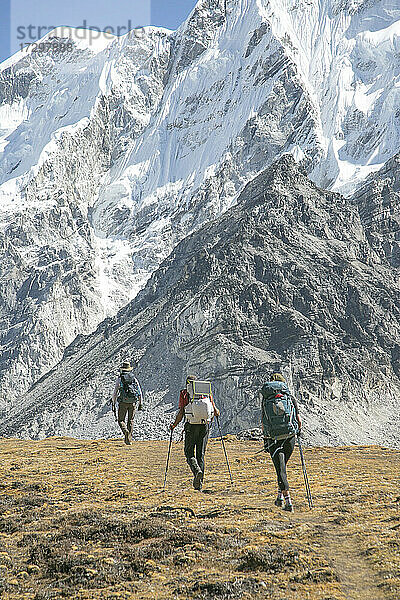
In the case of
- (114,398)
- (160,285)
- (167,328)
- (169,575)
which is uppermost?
(160,285)

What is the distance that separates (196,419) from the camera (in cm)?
1558

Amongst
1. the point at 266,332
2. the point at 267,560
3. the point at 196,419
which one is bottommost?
the point at 267,560

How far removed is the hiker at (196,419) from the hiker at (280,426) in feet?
6.54

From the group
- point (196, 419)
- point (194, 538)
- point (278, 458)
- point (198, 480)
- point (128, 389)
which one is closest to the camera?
point (194, 538)

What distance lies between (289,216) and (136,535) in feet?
Answer: 488

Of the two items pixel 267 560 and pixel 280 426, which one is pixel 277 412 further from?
pixel 267 560

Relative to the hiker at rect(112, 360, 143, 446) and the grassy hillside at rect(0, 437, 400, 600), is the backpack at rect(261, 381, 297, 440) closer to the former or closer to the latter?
the grassy hillside at rect(0, 437, 400, 600)

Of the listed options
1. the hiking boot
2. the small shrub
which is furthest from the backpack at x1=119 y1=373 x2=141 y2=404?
the small shrub

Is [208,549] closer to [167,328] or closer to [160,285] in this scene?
[167,328]

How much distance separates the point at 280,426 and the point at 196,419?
2.54 metres

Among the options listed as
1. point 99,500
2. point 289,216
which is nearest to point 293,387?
point 289,216

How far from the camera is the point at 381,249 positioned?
159500 millimetres

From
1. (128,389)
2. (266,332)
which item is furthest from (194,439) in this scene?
(266,332)

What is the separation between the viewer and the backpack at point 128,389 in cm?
2352
